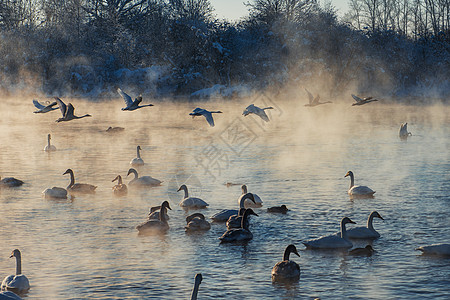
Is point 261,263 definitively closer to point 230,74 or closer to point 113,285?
point 113,285

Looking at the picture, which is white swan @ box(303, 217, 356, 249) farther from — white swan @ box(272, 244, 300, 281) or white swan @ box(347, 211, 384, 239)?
white swan @ box(272, 244, 300, 281)

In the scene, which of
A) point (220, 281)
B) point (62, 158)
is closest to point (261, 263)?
point (220, 281)

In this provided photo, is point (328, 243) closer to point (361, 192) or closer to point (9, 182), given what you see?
point (361, 192)

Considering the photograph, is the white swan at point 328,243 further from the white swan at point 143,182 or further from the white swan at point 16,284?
the white swan at point 143,182

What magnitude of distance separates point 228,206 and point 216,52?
2164 inches

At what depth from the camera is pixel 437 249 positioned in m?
18.1

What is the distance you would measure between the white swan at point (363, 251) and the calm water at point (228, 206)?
317mm

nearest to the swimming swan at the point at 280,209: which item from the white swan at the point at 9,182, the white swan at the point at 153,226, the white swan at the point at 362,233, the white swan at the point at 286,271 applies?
the white swan at the point at 362,233

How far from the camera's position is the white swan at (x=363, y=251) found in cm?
1850

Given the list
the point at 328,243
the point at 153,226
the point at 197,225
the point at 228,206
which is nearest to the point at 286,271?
the point at 328,243

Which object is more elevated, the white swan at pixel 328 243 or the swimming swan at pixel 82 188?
the swimming swan at pixel 82 188

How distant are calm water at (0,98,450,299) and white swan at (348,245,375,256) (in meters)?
0.32

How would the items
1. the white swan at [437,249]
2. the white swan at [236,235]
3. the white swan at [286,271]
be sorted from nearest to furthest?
1. the white swan at [286,271]
2. the white swan at [437,249]
3. the white swan at [236,235]

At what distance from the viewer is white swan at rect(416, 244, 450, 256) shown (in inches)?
712
